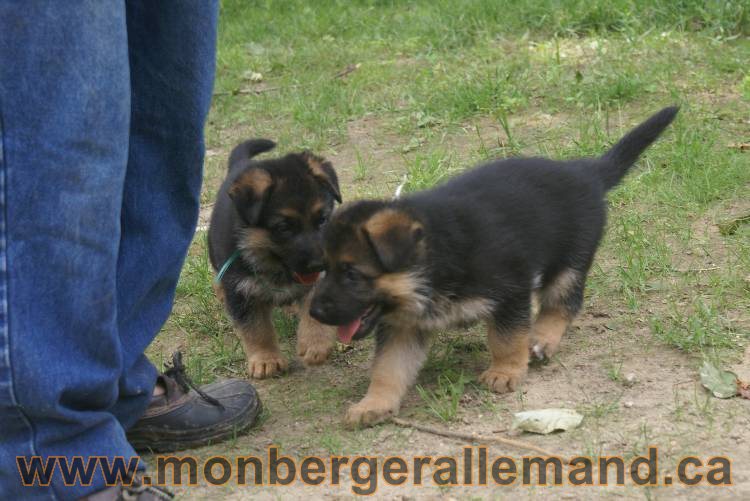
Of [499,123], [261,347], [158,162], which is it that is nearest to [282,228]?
[261,347]

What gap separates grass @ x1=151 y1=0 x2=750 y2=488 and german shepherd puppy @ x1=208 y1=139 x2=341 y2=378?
0.14m

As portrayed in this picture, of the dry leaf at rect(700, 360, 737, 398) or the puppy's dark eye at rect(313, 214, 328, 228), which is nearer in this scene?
the dry leaf at rect(700, 360, 737, 398)

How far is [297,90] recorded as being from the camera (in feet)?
23.0

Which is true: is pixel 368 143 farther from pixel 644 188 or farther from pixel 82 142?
pixel 82 142

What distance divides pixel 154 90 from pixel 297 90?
4.41 metres

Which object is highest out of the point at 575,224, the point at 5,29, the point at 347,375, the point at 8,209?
the point at 5,29

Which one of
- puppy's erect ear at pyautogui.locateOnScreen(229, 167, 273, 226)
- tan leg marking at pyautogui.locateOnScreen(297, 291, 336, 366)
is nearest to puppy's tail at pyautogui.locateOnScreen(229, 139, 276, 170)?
puppy's erect ear at pyautogui.locateOnScreen(229, 167, 273, 226)

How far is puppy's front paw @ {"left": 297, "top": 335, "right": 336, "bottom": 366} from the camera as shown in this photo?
3676 mm

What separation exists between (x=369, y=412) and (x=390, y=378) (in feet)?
0.56

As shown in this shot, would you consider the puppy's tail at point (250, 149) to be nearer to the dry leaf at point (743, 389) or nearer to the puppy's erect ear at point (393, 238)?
the puppy's erect ear at point (393, 238)

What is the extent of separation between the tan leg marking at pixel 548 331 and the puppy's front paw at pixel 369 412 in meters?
0.62

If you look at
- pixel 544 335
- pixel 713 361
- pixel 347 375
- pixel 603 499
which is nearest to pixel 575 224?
pixel 544 335

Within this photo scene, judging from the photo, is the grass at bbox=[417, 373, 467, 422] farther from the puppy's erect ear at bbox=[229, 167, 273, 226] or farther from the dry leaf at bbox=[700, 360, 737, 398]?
the puppy's erect ear at bbox=[229, 167, 273, 226]

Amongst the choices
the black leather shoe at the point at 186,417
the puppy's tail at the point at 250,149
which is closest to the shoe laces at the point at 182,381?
the black leather shoe at the point at 186,417
